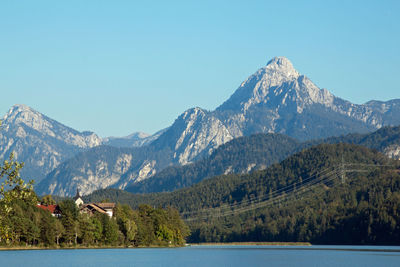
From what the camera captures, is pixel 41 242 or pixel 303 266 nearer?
pixel 303 266

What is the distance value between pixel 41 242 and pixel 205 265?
6537 cm

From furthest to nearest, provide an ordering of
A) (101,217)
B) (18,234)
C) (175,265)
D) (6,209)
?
(101,217) < (18,234) < (175,265) < (6,209)

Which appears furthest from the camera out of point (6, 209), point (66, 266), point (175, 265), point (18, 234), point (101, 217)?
point (101, 217)

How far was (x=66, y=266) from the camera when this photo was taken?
111m

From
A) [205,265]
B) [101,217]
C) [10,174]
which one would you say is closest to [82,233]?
[101,217]

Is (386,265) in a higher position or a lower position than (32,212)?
lower

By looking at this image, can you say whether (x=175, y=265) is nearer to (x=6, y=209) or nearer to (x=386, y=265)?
(x=386, y=265)

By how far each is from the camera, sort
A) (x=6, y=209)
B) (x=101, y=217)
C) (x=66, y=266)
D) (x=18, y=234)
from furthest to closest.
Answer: (x=101, y=217)
(x=18, y=234)
(x=66, y=266)
(x=6, y=209)

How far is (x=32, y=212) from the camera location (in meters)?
169

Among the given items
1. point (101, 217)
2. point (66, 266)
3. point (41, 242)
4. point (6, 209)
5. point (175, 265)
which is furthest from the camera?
point (101, 217)

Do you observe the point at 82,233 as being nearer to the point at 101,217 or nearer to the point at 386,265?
the point at 101,217

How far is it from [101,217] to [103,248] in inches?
374

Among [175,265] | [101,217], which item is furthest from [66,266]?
[101,217]

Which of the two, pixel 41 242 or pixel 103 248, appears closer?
pixel 41 242
